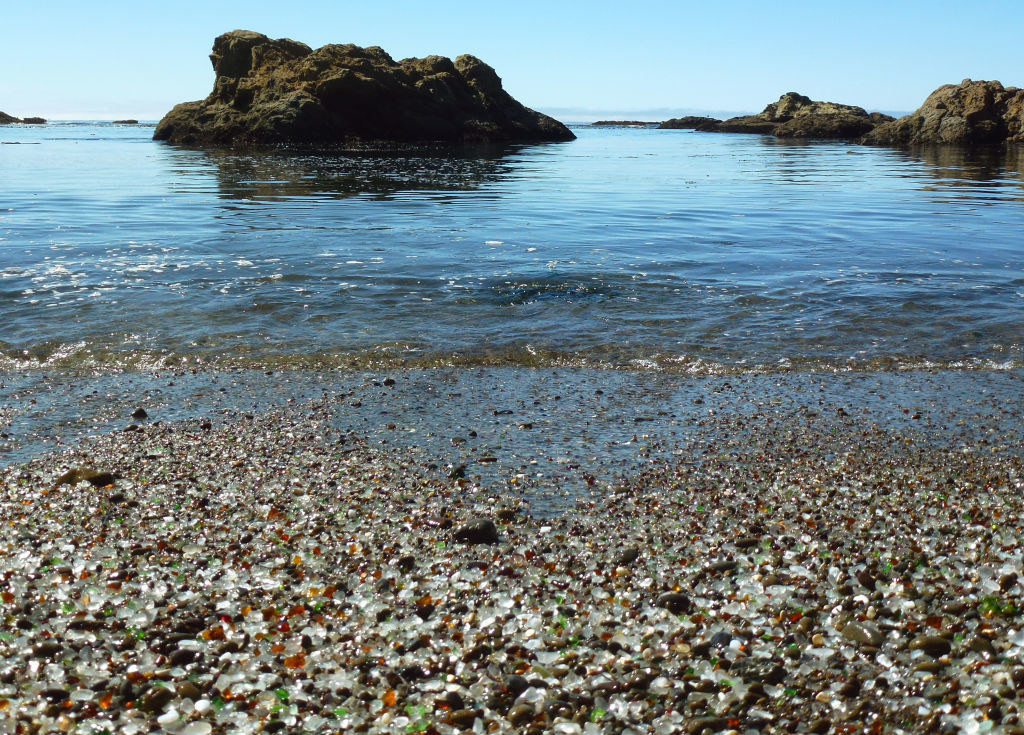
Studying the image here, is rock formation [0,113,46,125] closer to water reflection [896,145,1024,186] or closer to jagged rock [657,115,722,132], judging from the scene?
jagged rock [657,115,722,132]

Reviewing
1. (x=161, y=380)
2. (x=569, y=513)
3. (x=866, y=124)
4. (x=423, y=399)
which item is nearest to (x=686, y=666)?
(x=569, y=513)

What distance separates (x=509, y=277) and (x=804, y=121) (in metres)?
83.7

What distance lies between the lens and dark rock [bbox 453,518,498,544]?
4023 millimetres

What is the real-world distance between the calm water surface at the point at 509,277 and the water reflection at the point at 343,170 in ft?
2.20

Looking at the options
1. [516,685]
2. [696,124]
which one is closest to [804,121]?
[696,124]

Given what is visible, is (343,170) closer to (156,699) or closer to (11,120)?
(156,699)

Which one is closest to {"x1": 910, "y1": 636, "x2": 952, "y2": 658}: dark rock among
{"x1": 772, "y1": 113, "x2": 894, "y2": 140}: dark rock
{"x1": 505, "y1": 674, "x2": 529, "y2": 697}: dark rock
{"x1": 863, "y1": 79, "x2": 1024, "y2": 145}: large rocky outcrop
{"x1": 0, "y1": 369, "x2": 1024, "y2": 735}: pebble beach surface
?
{"x1": 0, "y1": 369, "x2": 1024, "y2": 735}: pebble beach surface

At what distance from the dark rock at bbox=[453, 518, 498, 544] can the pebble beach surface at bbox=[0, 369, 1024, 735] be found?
13mm

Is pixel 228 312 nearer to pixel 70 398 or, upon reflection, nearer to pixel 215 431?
pixel 70 398

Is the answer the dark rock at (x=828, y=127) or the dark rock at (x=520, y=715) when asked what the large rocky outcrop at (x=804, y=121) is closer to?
the dark rock at (x=828, y=127)

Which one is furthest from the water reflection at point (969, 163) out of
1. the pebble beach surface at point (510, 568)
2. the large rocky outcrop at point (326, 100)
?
the large rocky outcrop at point (326, 100)

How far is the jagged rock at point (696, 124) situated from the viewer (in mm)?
117250

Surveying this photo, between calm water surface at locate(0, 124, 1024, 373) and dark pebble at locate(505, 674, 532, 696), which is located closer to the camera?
dark pebble at locate(505, 674, 532, 696)

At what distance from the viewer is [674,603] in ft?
11.3
